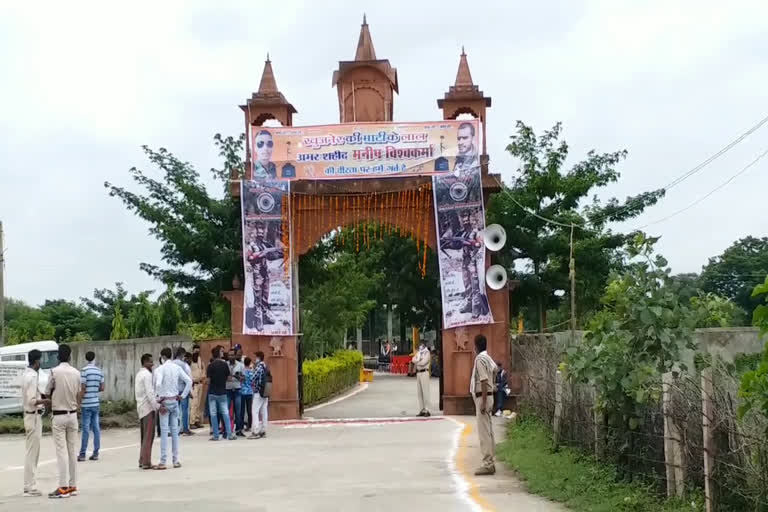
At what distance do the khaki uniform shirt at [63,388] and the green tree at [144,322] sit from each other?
27.5 meters

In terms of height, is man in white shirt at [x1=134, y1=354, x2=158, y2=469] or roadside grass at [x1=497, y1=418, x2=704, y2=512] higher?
man in white shirt at [x1=134, y1=354, x2=158, y2=469]

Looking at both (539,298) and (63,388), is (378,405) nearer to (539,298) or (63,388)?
(539,298)

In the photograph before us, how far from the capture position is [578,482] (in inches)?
423

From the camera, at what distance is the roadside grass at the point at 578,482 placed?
913 centimetres

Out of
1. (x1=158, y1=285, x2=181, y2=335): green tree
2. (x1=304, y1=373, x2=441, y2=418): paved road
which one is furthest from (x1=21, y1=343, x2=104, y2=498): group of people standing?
(x1=158, y1=285, x2=181, y2=335): green tree

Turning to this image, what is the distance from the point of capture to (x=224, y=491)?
37.7 ft

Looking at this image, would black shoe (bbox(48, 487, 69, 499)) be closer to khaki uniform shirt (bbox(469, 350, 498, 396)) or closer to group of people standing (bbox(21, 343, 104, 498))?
group of people standing (bbox(21, 343, 104, 498))

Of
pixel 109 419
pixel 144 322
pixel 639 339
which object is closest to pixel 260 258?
pixel 109 419

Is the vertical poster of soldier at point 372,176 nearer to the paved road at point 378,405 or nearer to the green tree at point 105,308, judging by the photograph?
the paved road at point 378,405

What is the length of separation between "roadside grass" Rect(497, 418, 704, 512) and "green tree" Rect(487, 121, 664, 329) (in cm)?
1546

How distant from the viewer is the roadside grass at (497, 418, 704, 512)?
9133mm

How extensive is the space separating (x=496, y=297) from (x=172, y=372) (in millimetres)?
10122

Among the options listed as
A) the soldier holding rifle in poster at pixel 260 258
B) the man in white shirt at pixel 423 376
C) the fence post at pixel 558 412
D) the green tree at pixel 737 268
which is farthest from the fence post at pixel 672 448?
the green tree at pixel 737 268

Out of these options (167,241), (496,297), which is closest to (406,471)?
(496,297)
